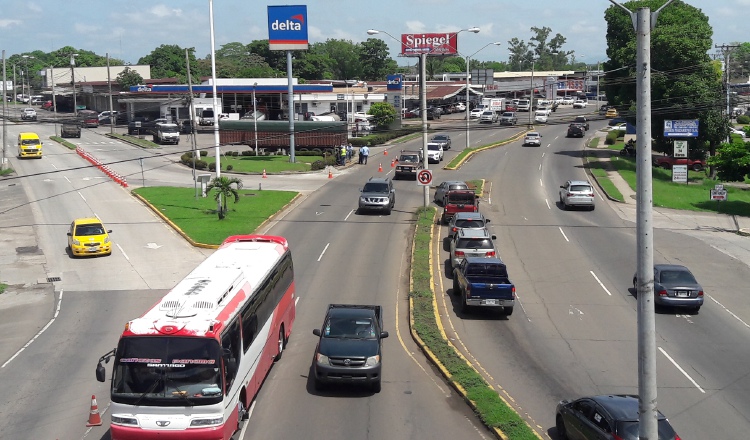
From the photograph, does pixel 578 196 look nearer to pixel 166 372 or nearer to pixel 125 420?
pixel 166 372

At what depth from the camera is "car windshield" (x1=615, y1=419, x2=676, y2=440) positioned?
45.1ft

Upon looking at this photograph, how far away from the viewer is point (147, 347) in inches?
579

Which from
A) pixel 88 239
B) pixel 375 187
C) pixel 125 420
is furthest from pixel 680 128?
pixel 125 420

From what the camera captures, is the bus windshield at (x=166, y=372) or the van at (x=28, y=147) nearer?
the bus windshield at (x=166, y=372)

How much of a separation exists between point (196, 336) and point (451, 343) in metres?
9.89

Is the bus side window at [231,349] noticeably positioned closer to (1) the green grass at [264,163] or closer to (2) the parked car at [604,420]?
(2) the parked car at [604,420]

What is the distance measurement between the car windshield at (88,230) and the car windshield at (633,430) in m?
26.7

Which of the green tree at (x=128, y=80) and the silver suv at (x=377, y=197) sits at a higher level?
the green tree at (x=128, y=80)

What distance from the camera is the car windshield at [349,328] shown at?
64.8 feet

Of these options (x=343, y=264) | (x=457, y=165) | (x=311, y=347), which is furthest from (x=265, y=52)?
(x=311, y=347)

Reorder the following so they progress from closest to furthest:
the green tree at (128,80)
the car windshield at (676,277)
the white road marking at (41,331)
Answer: the white road marking at (41,331), the car windshield at (676,277), the green tree at (128,80)

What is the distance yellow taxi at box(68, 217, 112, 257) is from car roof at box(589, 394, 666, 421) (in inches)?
995

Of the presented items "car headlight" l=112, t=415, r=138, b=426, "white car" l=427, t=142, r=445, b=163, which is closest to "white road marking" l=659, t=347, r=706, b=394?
"car headlight" l=112, t=415, r=138, b=426

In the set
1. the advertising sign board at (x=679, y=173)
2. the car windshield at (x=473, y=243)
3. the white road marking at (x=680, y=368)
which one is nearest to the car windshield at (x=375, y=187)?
the car windshield at (x=473, y=243)
